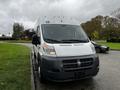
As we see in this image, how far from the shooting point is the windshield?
5.84 m

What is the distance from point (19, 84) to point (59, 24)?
2.72 metres

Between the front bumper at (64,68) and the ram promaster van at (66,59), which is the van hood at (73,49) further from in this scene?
the front bumper at (64,68)

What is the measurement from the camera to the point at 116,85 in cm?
562

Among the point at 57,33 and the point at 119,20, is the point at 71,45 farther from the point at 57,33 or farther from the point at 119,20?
the point at 119,20

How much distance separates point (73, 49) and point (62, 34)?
1021mm

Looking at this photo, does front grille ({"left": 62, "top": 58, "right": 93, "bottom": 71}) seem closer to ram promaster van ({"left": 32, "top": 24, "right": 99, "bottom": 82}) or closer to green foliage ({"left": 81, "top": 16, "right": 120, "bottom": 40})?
ram promaster van ({"left": 32, "top": 24, "right": 99, "bottom": 82})

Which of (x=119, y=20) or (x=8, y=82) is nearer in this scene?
(x=8, y=82)

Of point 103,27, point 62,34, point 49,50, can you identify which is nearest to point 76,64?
point 49,50

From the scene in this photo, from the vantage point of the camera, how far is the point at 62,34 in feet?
20.2

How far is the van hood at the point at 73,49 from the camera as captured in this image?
5.21 metres

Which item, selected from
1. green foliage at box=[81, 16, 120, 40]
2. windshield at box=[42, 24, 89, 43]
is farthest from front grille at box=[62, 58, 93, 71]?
green foliage at box=[81, 16, 120, 40]

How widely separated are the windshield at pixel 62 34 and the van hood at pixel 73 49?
14.0 inches

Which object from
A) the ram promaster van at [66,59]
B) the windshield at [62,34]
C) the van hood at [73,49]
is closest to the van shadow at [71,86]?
the ram promaster van at [66,59]

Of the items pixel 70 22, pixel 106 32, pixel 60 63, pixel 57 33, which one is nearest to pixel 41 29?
pixel 57 33
